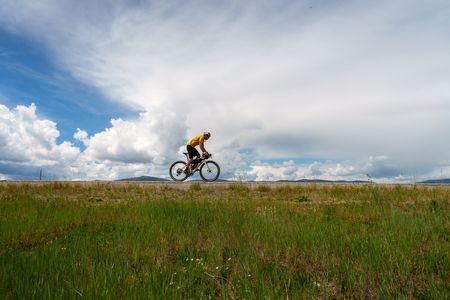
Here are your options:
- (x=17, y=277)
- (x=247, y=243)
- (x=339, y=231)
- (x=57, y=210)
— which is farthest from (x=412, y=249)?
(x=57, y=210)

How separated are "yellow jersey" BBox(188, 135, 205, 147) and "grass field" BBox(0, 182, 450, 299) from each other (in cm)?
1089

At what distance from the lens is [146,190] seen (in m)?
14.0

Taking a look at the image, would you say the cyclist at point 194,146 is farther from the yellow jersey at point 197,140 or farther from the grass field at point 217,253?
the grass field at point 217,253

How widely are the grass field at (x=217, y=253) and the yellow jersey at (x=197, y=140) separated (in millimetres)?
10889

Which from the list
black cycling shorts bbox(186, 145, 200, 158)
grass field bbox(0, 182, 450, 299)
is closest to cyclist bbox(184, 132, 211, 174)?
black cycling shorts bbox(186, 145, 200, 158)

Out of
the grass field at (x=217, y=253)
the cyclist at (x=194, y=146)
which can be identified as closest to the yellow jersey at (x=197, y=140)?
the cyclist at (x=194, y=146)

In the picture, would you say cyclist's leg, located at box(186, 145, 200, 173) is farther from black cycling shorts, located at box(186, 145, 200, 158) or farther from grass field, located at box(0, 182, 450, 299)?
grass field, located at box(0, 182, 450, 299)

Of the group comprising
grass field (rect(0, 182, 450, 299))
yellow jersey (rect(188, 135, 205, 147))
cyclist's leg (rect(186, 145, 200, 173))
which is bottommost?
grass field (rect(0, 182, 450, 299))

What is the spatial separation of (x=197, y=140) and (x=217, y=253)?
14.9 m

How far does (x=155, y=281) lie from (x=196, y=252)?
1561mm

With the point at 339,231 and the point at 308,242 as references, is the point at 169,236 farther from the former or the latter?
the point at 339,231

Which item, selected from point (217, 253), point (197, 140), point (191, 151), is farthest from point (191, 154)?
point (217, 253)

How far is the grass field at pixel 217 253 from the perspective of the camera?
3719 mm

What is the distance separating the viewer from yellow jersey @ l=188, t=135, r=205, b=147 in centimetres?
1942
